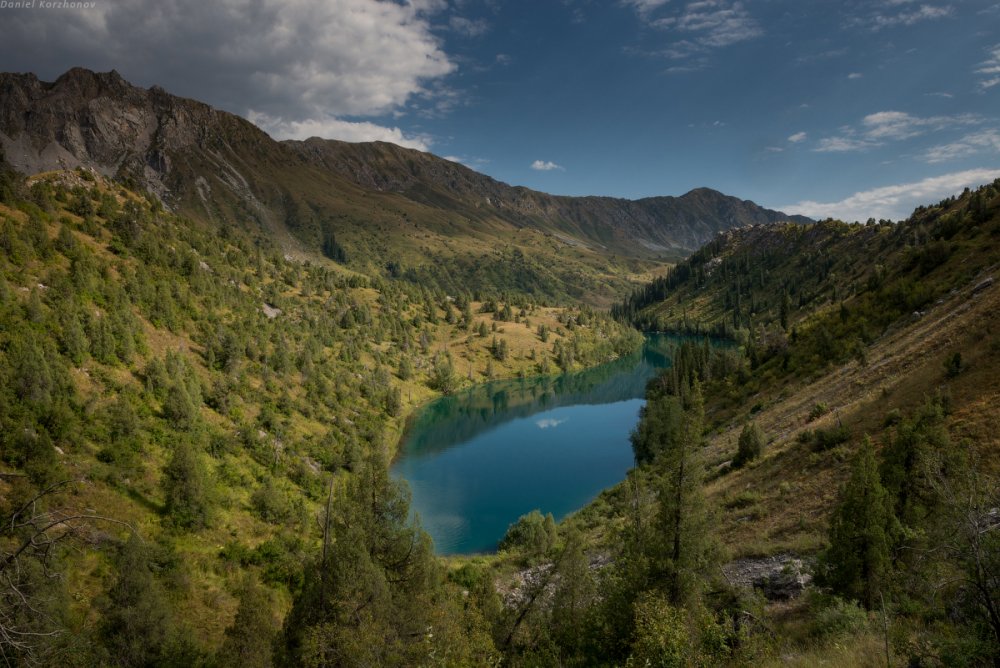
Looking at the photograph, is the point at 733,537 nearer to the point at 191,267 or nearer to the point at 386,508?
the point at 386,508

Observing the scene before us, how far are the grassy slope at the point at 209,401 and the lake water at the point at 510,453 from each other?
10.4m

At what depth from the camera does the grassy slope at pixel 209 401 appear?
36.1m

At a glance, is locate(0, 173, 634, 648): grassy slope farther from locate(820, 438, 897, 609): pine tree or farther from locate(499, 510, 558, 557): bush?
locate(820, 438, 897, 609): pine tree

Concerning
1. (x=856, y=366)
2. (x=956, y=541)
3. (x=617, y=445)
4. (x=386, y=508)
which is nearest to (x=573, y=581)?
(x=386, y=508)

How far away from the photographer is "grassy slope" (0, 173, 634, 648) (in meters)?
36.1

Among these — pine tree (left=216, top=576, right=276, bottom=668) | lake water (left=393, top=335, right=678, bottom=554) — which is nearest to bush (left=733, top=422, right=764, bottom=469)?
lake water (left=393, top=335, right=678, bottom=554)

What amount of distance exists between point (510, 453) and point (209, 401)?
175 feet

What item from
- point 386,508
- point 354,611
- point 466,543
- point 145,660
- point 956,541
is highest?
point 956,541

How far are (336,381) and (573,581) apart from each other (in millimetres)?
76680

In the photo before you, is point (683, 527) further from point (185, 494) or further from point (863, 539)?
point (185, 494)

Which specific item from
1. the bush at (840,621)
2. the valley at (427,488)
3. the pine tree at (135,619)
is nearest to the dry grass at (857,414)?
the valley at (427,488)

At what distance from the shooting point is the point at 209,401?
5981cm

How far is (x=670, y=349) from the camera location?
193250 mm

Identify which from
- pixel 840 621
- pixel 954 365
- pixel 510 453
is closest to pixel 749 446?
pixel 954 365
